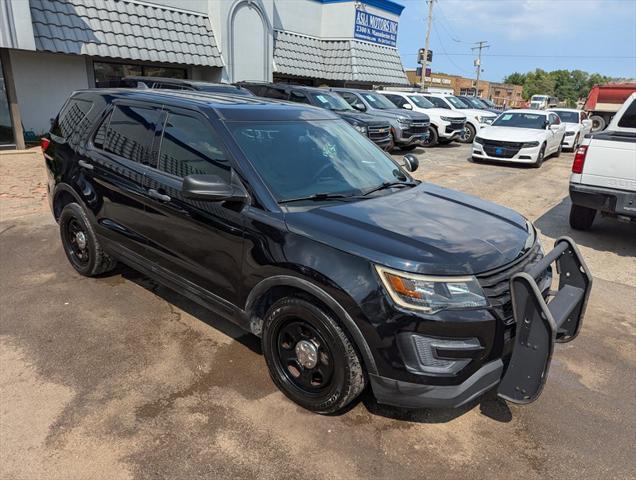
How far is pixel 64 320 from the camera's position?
395 centimetres

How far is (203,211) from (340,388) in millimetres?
1484

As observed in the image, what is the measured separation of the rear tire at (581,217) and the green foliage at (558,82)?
106295 mm

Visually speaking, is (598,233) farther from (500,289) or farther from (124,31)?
(124,31)

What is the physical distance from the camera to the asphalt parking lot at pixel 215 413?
2.53 meters

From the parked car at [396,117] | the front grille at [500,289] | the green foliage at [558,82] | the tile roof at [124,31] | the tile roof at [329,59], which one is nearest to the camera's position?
the front grille at [500,289]

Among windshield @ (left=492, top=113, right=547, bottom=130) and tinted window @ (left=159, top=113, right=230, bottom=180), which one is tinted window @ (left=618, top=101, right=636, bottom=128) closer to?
tinted window @ (left=159, top=113, right=230, bottom=180)

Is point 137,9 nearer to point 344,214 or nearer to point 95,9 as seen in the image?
point 95,9

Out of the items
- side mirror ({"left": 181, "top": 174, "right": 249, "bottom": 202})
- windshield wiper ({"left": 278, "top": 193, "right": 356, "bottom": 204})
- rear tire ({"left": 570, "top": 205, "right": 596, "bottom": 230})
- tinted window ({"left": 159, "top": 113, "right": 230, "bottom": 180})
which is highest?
tinted window ({"left": 159, "top": 113, "right": 230, "bottom": 180})

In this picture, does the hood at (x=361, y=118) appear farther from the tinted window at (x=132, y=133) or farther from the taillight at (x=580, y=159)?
the tinted window at (x=132, y=133)

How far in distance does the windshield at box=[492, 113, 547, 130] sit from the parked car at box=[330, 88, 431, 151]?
7.28ft

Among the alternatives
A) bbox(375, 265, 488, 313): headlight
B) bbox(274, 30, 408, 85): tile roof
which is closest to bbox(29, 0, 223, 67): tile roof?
bbox(274, 30, 408, 85): tile roof

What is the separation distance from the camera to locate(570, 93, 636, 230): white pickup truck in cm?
568

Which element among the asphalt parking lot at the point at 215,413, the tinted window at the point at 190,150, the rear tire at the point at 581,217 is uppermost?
the tinted window at the point at 190,150

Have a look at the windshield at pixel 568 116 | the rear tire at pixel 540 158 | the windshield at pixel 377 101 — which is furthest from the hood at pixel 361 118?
the windshield at pixel 568 116
